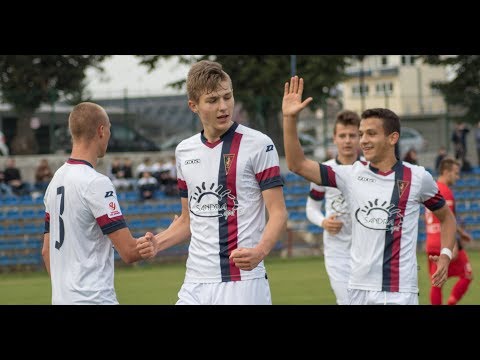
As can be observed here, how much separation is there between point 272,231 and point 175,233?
35.6 inches

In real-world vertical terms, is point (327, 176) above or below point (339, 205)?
above

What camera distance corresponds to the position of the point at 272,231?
5.83 meters

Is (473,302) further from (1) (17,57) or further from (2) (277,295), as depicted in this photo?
(1) (17,57)

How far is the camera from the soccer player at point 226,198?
599cm

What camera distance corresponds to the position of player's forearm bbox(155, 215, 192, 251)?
6426mm

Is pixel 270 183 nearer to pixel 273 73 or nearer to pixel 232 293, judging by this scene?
pixel 232 293

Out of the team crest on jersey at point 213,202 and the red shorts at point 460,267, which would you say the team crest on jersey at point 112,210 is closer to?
the team crest on jersey at point 213,202

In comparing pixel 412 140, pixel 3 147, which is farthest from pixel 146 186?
pixel 412 140

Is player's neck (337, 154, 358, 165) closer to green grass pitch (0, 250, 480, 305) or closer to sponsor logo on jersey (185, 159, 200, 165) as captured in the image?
sponsor logo on jersey (185, 159, 200, 165)

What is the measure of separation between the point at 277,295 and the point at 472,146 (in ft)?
44.1

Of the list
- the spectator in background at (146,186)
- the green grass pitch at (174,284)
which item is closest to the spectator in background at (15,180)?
the green grass pitch at (174,284)

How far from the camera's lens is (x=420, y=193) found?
7.09 m
